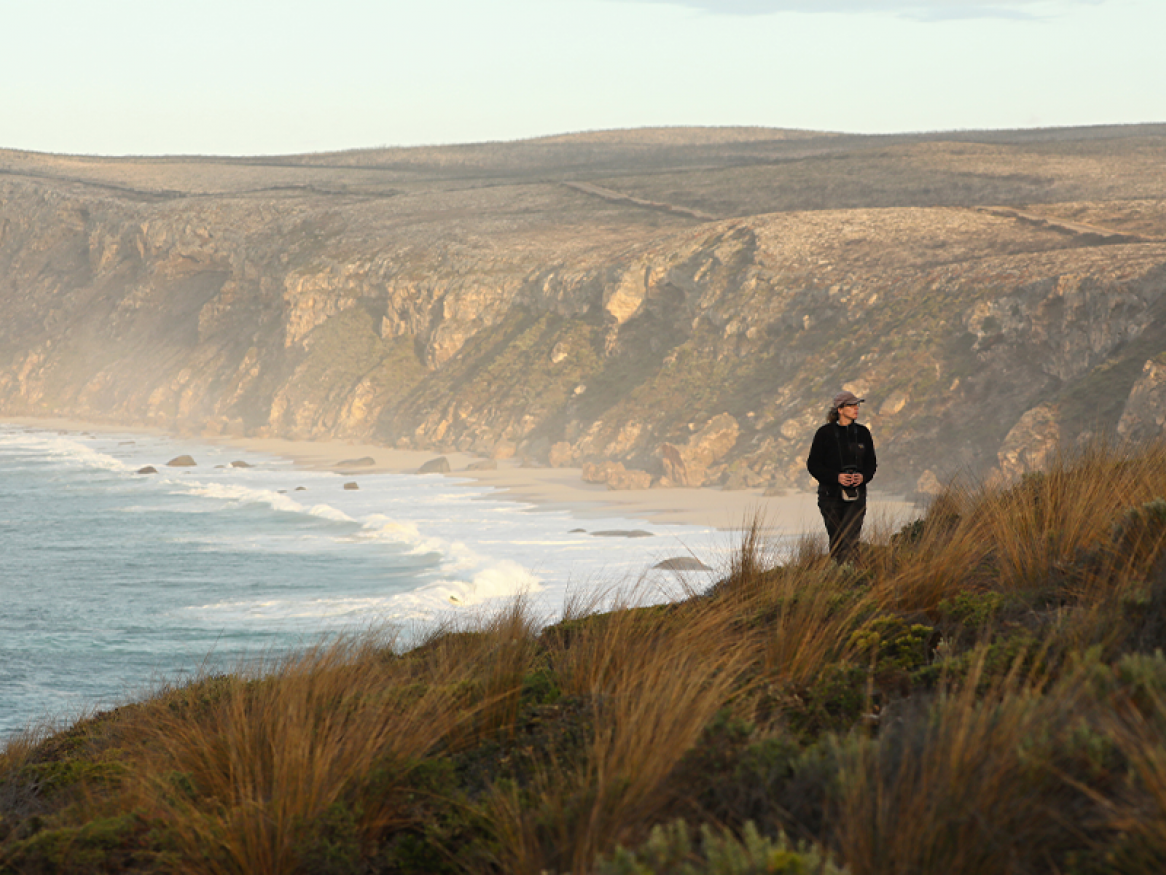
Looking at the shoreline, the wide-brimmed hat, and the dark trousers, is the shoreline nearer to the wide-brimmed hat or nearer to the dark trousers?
the dark trousers

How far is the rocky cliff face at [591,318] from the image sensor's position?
136 feet

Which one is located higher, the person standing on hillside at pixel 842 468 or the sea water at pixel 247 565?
the person standing on hillside at pixel 842 468

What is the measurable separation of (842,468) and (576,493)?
3653cm

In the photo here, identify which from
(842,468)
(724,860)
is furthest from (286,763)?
(842,468)

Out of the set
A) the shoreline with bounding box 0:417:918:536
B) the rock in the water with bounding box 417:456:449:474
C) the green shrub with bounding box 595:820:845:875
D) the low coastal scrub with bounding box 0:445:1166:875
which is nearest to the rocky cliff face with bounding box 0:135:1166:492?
the shoreline with bounding box 0:417:918:536

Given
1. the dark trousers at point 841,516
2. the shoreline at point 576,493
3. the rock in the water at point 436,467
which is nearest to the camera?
the dark trousers at point 841,516

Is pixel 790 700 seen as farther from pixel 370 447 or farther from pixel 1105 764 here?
pixel 370 447

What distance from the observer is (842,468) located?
336 inches

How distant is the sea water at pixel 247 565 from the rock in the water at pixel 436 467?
1.60 metres

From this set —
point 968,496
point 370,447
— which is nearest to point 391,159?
point 370,447

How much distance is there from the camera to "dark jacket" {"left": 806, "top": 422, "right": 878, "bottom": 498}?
8562 mm

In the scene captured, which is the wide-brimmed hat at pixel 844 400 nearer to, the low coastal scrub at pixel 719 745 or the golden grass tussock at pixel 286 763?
the low coastal scrub at pixel 719 745

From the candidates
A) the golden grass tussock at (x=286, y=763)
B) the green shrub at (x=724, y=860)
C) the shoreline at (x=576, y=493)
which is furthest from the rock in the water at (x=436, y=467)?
the green shrub at (x=724, y=860)

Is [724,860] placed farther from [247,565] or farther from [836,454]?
[247,565]
